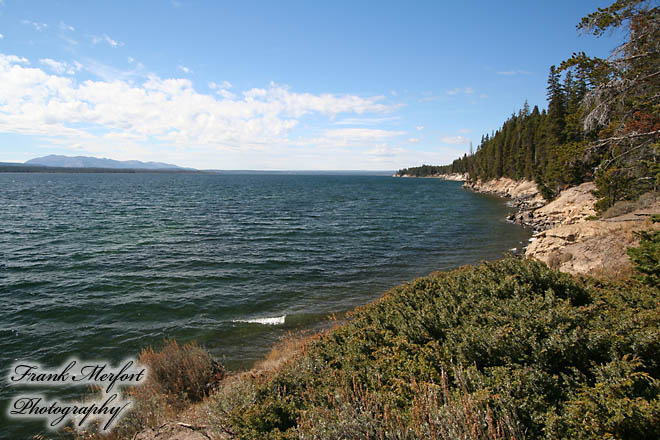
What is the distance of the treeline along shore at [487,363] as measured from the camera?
12.4ft

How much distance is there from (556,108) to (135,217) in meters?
63.2

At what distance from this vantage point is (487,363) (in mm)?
5062

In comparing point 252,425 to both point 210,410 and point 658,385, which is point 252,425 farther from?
point 658,385

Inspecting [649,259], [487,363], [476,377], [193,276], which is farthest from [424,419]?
[193,276]

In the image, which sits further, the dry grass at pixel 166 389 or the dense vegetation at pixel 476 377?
the dry grass at pixel 166 389

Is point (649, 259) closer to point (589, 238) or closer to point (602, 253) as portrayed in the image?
point (602, 253)

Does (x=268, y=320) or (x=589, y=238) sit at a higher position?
(x=589, y=238)

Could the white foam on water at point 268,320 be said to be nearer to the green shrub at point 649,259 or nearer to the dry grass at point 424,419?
the dry grass at point 424,419

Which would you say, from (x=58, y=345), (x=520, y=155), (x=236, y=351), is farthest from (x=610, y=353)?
(x=520, y=155)

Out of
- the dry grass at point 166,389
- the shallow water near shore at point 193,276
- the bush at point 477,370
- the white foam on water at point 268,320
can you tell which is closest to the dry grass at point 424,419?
the bush at point 477,370

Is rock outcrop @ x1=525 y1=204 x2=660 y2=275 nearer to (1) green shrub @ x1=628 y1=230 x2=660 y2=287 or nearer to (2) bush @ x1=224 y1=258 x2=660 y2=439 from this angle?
(1) green shrub @ x1=628 y1=230 x2=660 y2=287

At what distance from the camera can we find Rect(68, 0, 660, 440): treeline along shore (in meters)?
3.77

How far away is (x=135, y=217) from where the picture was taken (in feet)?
124

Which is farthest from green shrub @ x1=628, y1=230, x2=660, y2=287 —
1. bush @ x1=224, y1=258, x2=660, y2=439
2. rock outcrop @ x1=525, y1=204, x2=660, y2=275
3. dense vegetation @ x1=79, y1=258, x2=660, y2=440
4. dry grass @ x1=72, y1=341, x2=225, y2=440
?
dry grass @ x1=72, y1=341, x2=225, y2=440
